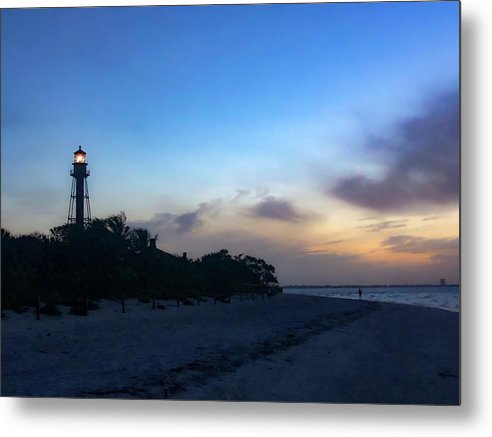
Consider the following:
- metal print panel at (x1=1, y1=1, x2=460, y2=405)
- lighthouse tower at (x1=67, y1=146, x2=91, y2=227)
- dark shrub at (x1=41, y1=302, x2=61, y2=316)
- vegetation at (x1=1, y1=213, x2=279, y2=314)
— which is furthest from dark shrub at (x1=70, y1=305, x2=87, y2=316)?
lighthouse tower at (x1=67, y1=146, x2=91, y2=227)

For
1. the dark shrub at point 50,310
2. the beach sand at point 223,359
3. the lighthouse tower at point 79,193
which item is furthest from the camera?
the dark shrub at point 50,310

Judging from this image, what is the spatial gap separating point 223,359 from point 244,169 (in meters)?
1.57

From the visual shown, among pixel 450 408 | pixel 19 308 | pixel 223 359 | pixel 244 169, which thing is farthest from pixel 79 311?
pixel 450 408

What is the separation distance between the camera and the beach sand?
4.56m

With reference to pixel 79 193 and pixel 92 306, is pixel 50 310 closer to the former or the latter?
pixel 92 306

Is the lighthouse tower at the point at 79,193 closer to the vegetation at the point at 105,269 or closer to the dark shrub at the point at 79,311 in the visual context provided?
the vegetation at the point at 105,269

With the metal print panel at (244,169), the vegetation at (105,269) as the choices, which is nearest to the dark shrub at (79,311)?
the vegetation at (105,269)

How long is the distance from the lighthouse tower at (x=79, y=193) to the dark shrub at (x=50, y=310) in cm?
81

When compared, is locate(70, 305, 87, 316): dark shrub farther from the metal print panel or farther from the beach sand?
the metal print panel

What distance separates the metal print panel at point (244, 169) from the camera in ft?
15.0

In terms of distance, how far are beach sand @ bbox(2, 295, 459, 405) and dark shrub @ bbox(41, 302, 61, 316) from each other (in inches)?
2.2

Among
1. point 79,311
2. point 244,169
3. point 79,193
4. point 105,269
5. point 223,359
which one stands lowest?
point 223,359

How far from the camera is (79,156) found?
510 cm

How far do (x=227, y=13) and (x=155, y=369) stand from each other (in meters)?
2.75
